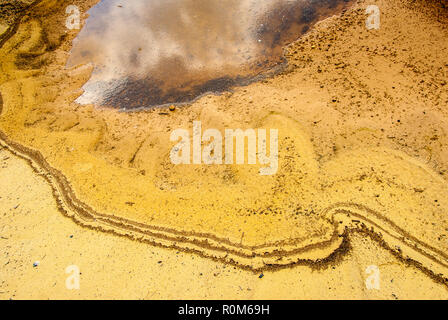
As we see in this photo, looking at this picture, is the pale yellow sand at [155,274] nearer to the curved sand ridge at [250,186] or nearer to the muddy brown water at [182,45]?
the curved sand ridge at [250,186]

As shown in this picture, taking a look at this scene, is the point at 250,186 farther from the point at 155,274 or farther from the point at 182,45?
the point at 182,45

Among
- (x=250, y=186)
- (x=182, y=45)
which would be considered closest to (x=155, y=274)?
(x=250, y=186)

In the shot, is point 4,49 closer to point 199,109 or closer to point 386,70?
point 199,109

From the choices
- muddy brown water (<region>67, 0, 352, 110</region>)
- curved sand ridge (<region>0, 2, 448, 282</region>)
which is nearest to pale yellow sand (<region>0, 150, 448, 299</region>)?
curved sand ridge (<region>0, 2, 448, 282</region>)

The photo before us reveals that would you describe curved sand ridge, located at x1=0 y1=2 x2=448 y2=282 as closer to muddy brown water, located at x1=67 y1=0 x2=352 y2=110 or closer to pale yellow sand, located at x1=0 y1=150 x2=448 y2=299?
pale yellow sand, located at x1=0 y1=150 x2=448 y2=299

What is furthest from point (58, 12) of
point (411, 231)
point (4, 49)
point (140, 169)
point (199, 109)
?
point (411, 231)

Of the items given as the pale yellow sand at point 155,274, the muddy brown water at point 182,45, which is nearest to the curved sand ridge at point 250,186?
the pale yellow sand at point 155,274

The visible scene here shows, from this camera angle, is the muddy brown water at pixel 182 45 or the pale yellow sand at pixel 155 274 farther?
the muddy brown water at pixel 182 45
